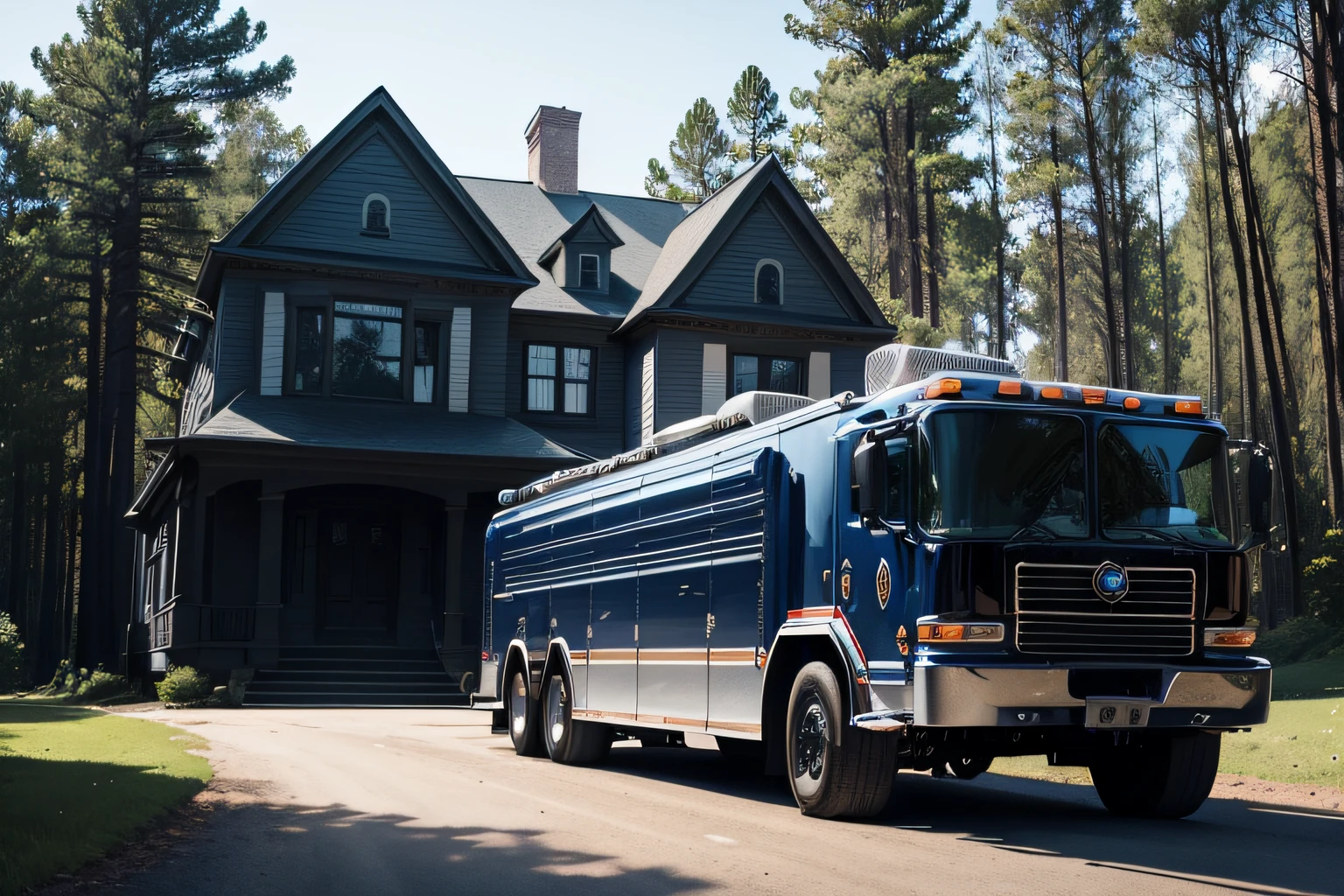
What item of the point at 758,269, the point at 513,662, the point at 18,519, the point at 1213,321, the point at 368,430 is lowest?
the point at 513,662

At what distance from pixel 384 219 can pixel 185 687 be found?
35.9ft

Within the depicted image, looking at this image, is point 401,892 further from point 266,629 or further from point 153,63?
point 153,63

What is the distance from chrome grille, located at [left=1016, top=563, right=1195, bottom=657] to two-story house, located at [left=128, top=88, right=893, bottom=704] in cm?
1876

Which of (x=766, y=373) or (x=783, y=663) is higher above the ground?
(x=766, y=373)

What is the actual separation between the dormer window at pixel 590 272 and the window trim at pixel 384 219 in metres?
5.37

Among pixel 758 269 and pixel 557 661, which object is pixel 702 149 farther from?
pixel 557 661

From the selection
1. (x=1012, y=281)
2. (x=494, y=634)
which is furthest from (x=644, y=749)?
(x=1012, y=281)

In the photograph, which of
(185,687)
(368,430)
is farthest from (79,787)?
(368,430)

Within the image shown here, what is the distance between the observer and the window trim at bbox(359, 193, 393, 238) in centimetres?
3002

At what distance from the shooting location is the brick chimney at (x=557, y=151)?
38.3m

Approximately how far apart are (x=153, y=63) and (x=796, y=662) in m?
35.4

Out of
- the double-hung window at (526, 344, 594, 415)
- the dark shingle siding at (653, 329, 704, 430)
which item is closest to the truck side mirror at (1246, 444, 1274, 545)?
the dark shingle siding at (653, 329, 704, 430)

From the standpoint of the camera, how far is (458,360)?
1196 inches

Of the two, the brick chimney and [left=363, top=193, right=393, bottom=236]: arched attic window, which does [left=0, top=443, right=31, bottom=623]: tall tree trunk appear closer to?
the brick chimney
